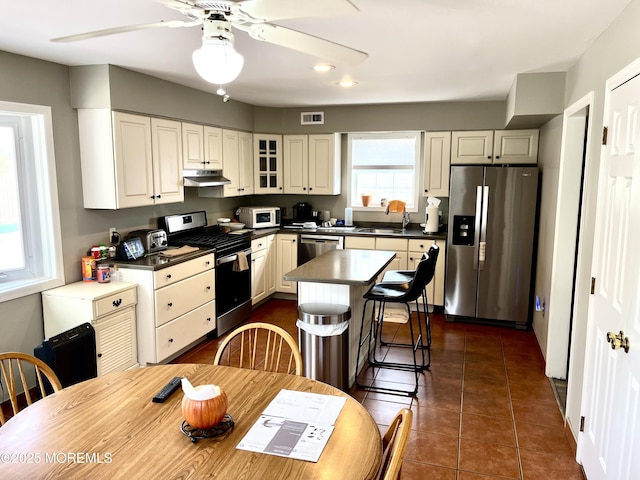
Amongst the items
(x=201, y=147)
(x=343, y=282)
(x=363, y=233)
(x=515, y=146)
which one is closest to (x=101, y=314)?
(x=343, y=282)

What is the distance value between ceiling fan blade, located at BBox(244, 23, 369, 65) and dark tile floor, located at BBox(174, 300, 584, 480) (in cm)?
213

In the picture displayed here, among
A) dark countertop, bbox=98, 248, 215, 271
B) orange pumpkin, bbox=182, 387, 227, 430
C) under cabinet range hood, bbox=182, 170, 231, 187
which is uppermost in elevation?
under cabinet range hood, bbox=182, 170, 231, 187

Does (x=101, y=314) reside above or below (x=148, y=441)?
below

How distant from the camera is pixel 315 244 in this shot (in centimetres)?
563

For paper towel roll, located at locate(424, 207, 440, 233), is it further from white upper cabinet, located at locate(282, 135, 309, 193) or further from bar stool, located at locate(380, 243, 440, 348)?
white upper cabinet, located at locate(282, 135, 309, 193)

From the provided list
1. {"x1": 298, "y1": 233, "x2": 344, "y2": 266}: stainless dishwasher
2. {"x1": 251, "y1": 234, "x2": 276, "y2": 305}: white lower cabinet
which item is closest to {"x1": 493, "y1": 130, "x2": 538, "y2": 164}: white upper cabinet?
{"x1": 298, "y1": 233, "x2": 344, "y2": 266}: stainless dishwasher

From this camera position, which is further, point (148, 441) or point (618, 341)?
point (618, 341)

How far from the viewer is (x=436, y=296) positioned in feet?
17.2

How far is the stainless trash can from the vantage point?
10.4 feet

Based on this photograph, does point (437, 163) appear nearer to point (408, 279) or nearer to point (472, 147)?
point (472, 147)

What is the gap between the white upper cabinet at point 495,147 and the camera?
5.05 metres

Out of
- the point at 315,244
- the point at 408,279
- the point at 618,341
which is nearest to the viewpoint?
the point at 618,341

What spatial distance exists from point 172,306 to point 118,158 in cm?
124

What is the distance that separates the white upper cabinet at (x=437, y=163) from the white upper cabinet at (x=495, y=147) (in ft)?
0.26
